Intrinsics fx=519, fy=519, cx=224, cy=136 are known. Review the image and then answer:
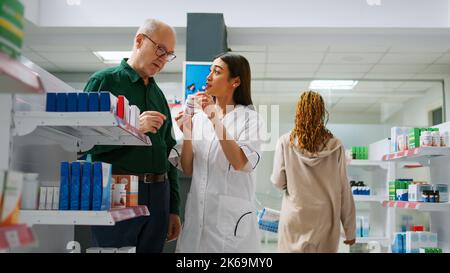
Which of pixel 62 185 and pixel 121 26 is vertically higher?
pixel 121 26

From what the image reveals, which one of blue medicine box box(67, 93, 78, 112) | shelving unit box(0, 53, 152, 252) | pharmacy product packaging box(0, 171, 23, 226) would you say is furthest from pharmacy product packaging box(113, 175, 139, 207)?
pharmacy product packaging box(0, 171, 23, 226)

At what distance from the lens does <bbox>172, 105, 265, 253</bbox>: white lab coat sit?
79.2 inches

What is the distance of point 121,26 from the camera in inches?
201

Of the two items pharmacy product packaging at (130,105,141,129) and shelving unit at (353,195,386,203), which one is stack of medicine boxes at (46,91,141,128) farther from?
shelving unit at (353,195,386,203)

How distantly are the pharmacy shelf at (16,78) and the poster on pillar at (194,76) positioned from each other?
11.9 feet

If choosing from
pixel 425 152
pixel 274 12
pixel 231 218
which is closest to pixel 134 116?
pixel 231 218

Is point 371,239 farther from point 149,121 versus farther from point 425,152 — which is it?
point 149,121

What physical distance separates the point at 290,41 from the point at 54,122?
425 cm

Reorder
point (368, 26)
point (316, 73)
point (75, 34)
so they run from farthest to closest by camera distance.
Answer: point (316, 73)
point (75, 34)
point (368, 26)

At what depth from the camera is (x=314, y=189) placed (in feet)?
8.30

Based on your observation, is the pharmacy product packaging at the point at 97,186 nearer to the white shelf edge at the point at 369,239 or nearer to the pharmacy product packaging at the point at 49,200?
the pharmacy product packaging at the point at 49,200
